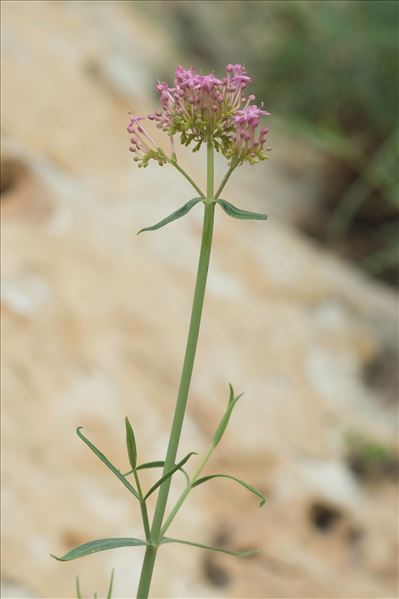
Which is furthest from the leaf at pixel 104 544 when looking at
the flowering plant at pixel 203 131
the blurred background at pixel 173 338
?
the blurred background at pixel 173 338

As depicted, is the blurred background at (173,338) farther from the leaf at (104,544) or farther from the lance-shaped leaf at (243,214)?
the lance-shaped leaf at (243,214)

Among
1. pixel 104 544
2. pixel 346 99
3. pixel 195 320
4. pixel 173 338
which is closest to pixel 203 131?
pixel 195 320

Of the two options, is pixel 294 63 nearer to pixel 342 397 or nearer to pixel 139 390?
pixel 342 397

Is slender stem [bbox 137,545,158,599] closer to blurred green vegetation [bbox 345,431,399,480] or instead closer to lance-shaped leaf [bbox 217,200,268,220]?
lance-shaped leaf [bbox 217,200,268,220]

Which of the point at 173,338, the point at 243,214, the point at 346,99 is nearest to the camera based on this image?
the point at 243,214

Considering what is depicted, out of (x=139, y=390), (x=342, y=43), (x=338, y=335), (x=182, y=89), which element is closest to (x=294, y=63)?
(x=342, y=43)

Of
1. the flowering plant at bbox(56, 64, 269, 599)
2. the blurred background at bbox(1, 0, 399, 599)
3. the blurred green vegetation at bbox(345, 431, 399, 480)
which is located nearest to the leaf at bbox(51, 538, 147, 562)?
the flowering plant at bbox(56, 64, 269, 599)

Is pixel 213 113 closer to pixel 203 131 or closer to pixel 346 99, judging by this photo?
pixel 203 131
